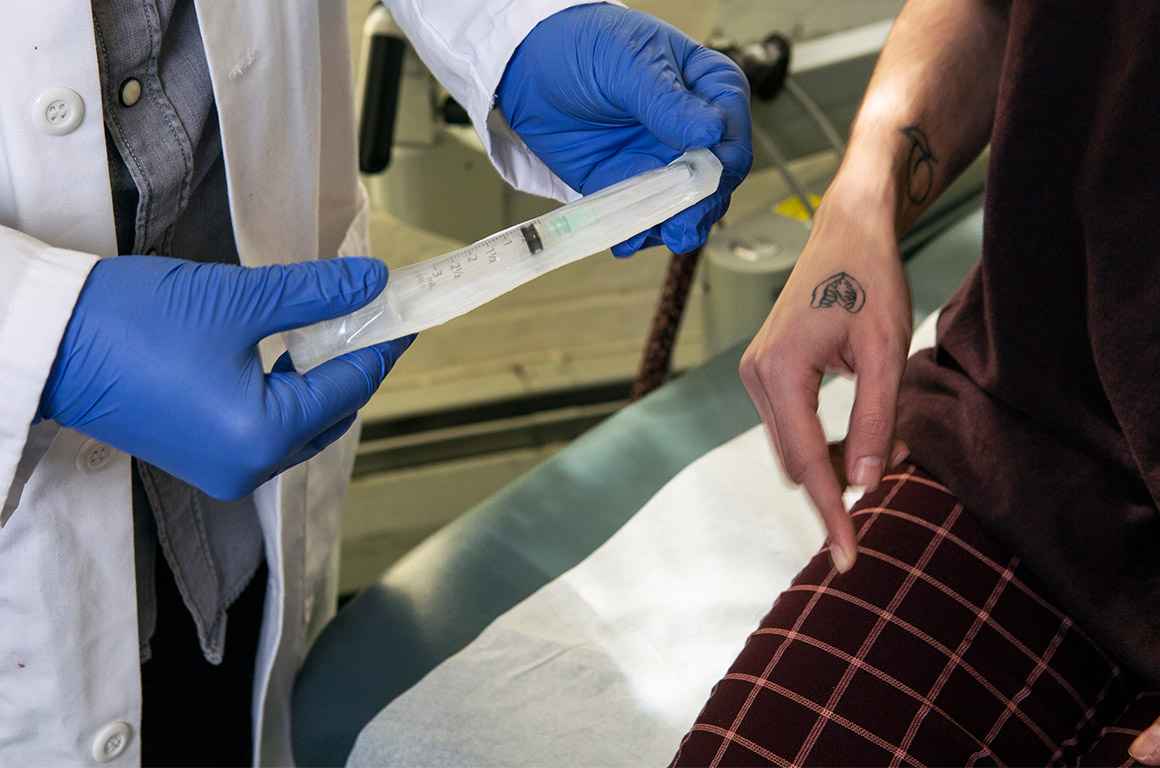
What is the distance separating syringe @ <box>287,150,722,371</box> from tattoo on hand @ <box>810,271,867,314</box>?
134 millimetres

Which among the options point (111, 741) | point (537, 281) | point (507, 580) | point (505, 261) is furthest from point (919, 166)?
point (537, 281)

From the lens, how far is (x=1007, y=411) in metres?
0.95

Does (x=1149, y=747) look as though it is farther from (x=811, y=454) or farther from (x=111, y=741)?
(x=111, y=741)

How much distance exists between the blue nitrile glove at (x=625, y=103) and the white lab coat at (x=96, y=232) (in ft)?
0.09

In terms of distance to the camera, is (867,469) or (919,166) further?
(919,166)

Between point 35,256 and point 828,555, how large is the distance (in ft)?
2.06

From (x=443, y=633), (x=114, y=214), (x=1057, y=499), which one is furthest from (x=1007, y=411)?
(x=114, y=214)

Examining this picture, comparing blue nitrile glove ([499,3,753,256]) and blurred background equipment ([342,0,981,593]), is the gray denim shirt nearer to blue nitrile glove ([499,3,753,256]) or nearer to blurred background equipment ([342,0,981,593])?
blue nitrile glove ([499,3,753,256])

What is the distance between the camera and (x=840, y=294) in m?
0.94

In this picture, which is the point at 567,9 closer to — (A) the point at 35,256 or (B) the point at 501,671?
(A) the point at 35,256

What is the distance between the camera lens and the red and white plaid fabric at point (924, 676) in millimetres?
869

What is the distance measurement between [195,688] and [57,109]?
61 centimetres

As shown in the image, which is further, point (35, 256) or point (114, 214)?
point (114, 214)

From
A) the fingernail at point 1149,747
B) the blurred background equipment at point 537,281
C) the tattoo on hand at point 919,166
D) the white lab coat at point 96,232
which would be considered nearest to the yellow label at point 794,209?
the blurred background equipment at point 537,281
